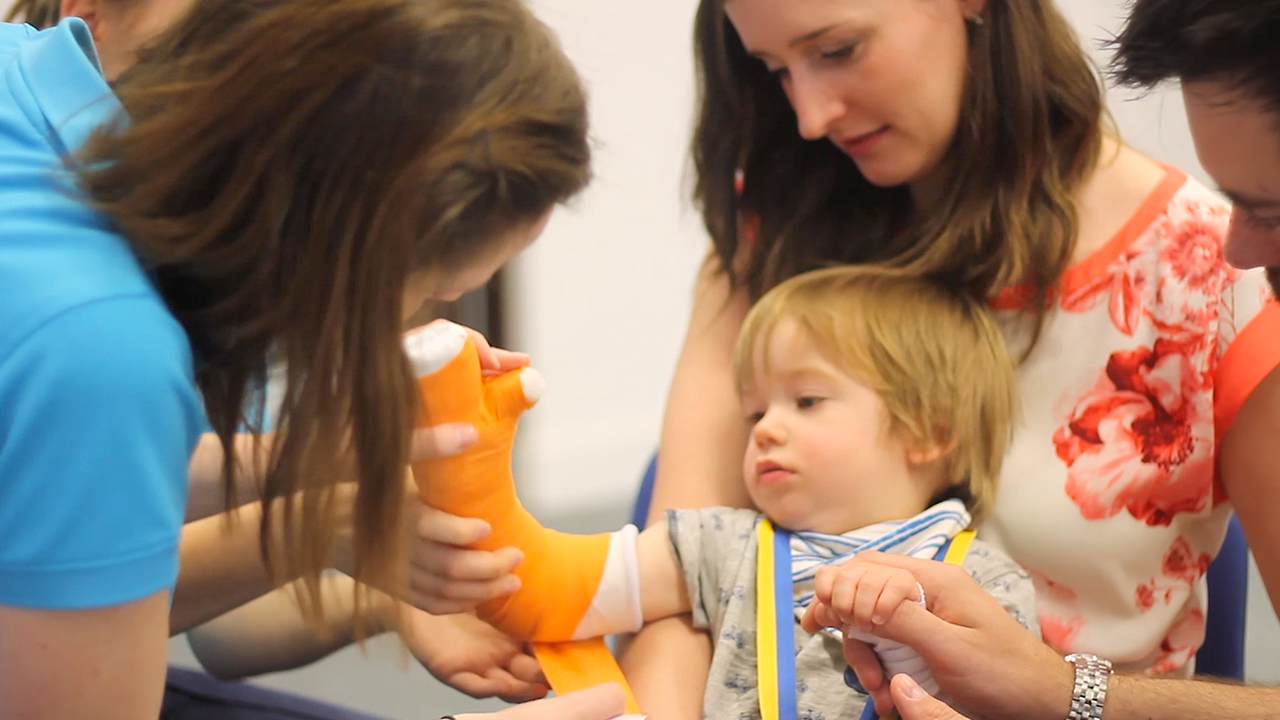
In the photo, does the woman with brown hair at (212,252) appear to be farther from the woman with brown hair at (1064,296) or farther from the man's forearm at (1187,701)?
the man's forearm at (1187,701)

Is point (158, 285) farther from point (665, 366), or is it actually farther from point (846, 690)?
point (665, 366)

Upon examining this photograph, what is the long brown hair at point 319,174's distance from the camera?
0.88 metres

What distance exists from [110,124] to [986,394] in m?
0.89

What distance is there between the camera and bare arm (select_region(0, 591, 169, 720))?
2.80 feet

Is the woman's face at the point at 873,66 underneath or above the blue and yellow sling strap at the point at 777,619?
above

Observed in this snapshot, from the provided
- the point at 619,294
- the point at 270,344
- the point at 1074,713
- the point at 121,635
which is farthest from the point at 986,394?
the point at 619,294

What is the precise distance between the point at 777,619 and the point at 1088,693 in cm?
30

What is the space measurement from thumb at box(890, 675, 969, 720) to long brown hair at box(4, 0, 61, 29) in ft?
3.83

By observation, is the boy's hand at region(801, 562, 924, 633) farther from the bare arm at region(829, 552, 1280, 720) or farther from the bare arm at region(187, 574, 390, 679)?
the bare arm at region(187, 574, 390, 679)

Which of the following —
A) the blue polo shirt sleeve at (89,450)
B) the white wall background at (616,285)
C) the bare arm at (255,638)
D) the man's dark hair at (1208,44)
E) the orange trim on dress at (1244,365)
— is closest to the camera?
the blue polo shirt sleeve at (89,450)

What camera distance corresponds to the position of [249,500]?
1285 millimetres

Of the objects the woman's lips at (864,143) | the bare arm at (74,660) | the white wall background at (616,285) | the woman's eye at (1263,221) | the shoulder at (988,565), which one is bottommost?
the white wall background at (616,285)

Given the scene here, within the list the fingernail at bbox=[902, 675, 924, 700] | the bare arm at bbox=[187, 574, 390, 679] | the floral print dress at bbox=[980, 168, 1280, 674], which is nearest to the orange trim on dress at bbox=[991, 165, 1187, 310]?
the floral print dress at bbox=[980, 168, 1280, 674]

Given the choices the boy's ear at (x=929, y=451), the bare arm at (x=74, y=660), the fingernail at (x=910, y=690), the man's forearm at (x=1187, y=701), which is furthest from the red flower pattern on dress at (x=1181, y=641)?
the bare arm at (x=74, y=660)
